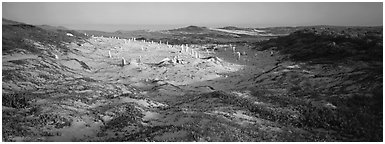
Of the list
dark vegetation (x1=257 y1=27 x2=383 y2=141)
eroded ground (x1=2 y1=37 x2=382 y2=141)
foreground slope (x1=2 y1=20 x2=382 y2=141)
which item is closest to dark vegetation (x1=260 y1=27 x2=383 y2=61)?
dark vegetation (x1=257 y1=27 x2=383 y2=141)

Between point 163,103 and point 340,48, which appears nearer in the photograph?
point 163,103

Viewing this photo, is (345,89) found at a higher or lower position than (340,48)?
lower

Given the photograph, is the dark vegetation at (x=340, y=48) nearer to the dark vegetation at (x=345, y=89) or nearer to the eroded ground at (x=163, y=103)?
the dark vegetation at (x=345, y=89)

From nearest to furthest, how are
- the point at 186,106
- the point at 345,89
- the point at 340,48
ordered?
the point at 186,106
the point at 345,89
the point at 340,48

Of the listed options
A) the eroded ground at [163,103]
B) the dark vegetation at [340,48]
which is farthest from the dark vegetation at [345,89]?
the eroded ground at [163,103]

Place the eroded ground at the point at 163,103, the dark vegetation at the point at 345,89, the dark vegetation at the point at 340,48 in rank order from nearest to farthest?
the eroded ground at the point at 163,103 < the dark vegetation at the point at 345,89 < the dark vegetation at the point at 340,48

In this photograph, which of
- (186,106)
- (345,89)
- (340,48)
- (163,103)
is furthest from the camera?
(340,48)

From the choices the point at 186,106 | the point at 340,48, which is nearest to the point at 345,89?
the point at 186,106

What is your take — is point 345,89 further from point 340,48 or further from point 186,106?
point 340,48

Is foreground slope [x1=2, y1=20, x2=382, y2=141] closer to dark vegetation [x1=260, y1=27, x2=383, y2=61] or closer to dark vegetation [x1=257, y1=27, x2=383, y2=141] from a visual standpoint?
dark vegetation [x1=257, y1=27, x2=383, y2=141]

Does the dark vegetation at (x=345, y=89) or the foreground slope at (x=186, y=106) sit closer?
the foreground slope at (x=186, y=106)
